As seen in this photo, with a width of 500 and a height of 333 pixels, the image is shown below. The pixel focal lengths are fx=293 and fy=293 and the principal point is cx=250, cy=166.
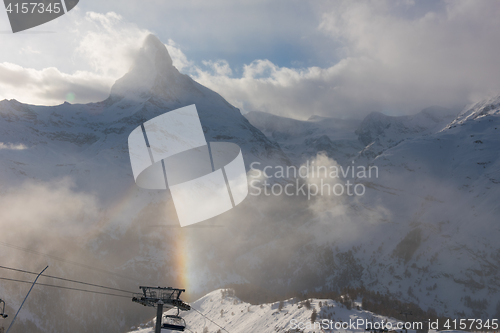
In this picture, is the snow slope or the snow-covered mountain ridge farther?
the snow-covered mountain ridge

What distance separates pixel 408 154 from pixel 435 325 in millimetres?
68355

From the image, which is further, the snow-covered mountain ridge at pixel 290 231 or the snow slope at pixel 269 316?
the snow-covered mountain ridge at pixel 290 231

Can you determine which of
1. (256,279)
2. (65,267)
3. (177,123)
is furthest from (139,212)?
(177,123)

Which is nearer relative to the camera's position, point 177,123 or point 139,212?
point 139,212

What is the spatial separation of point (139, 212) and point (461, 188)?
9090cm

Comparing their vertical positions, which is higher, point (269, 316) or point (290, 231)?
point (290, 231)

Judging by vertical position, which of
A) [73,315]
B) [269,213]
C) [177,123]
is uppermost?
[177,123]

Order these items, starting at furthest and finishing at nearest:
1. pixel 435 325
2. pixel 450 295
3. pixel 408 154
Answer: pixel 408 154, pixel 450 295, pixel 435 325

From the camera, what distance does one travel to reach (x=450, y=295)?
5500 cm

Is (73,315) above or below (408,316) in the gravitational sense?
below

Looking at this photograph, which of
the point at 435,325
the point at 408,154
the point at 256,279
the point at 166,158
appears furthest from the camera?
the point at 166,158

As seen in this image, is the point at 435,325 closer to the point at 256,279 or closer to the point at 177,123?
the point at 256,279

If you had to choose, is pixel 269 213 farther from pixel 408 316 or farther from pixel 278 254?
pixel 408 316

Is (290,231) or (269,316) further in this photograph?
(290,231)
